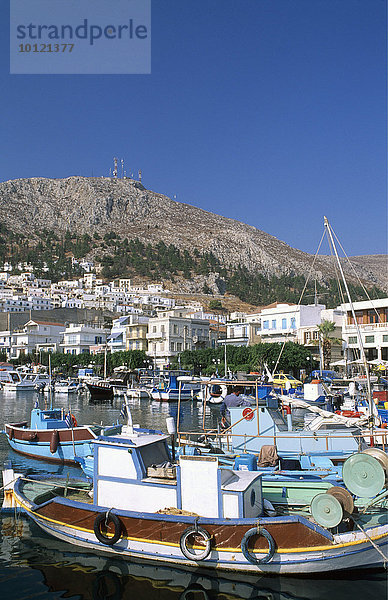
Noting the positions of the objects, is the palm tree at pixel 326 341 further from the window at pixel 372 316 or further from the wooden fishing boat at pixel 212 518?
the wooden fishing boat at pixel 212 518

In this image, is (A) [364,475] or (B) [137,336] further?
(B) [137,336]

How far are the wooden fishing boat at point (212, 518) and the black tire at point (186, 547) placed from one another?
0.02 meters

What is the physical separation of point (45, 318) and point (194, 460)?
382 ft

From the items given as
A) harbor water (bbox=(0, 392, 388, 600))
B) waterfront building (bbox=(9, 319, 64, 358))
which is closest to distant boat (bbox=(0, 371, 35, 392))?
waterfront building (bbox=(9, 319, 64, 358))

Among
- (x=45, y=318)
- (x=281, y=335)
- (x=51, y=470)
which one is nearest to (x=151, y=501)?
(x=51, y=470)

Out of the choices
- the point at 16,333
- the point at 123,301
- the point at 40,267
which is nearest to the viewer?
the point at 16,333

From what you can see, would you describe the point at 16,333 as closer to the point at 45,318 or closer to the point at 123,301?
the point at 45,318

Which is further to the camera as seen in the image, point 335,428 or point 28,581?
point 335,428

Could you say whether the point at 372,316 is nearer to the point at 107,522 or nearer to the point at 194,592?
the point at 107,522

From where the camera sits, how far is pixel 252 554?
33.1 feet

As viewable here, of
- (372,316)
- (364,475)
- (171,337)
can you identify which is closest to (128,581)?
(364,475)

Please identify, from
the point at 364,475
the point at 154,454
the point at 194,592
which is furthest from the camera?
the point at 154,454

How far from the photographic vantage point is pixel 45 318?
122 meters

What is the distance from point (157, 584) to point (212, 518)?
1.66 m
